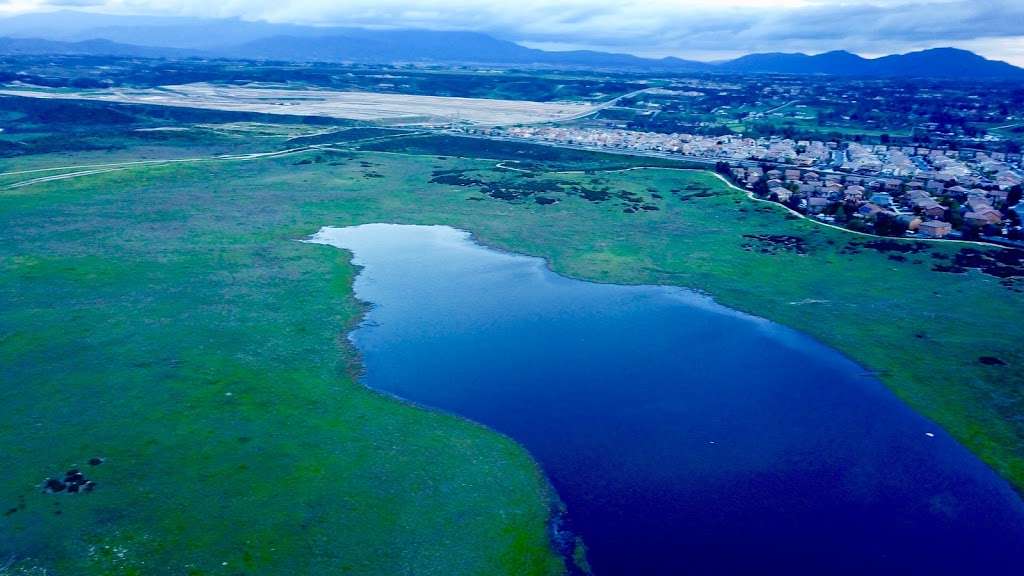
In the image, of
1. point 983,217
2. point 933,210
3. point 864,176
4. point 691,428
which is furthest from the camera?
point 864,176

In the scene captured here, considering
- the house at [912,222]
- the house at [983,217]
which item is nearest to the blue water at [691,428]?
the house at [912,222]

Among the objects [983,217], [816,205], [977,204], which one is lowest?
[816,205]

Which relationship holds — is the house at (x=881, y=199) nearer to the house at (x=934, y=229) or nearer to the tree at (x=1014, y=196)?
the house at (x=934, y=229)

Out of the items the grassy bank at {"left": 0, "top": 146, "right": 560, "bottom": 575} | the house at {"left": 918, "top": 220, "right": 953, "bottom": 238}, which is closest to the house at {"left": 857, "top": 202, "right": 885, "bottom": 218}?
the house at {"left": 918, "top": 220, "right": 953, "bottom": 238}

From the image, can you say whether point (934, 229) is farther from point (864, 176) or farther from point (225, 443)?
point (225, 443)

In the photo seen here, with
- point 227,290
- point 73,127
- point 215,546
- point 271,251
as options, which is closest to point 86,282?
point 227,290

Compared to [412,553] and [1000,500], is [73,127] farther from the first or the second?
[1000,500]

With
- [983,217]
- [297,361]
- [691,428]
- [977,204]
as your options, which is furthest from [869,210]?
[297,361]
